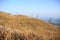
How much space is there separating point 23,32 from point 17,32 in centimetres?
23

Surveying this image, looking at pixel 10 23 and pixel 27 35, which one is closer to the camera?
pixel 27 35

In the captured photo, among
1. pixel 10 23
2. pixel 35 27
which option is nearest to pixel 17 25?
pixel 10 23

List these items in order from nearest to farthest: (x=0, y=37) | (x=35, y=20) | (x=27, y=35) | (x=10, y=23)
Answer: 1. (x=0, y=37)
2. (x=27, y=35)
3. (x=10, y=23)
4. (x=35, y=20)

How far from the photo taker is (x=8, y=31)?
4734mm

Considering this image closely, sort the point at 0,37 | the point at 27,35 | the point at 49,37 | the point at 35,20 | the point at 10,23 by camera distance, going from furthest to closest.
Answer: the point at 35,20, the point at 10,23, the point at 49,37, the point at 27,35, the point at 0,37

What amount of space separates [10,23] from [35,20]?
144 centimetres

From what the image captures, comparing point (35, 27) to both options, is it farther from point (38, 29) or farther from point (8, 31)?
point (8, 31)

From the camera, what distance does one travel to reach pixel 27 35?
4.87 meters

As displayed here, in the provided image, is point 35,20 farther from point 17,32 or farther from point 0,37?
point 0,37

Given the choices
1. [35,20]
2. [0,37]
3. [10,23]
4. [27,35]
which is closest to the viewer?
[0,37]

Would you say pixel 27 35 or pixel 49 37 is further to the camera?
pixel 49 37

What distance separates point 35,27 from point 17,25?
2.12 ft

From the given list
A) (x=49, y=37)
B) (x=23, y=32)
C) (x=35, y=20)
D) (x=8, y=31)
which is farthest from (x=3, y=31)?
(x=35, y=20)

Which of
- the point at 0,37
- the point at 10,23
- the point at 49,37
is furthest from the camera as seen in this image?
the point at 10,23
